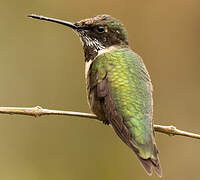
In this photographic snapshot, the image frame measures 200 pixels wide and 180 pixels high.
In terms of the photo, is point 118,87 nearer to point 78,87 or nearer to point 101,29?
point 101,29

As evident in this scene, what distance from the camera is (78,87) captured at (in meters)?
6.96

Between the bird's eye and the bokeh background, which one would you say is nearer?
the bird's eye

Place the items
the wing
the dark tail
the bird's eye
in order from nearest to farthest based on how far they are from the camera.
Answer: the dark tail → the wing → the bird's eye

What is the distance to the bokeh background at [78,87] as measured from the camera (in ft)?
21.6

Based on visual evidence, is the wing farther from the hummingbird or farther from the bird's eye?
the bird's eye

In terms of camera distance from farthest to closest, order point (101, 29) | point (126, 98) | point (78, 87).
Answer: point (78, 87), point (101, 29), point (126, 98)

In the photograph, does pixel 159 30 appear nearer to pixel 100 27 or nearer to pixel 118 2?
pixel 118 2

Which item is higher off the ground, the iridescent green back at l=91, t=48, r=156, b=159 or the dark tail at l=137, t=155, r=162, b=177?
the iridescent green back at l=91, t=48, r=156, b=159

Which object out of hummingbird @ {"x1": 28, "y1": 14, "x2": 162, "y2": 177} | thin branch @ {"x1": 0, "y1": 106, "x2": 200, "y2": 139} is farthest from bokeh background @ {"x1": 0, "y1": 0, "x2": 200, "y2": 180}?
thin branch @ {"x1": 0, "y1": 106, "x2": 200, "y2": 139}

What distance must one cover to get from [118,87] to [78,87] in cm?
268

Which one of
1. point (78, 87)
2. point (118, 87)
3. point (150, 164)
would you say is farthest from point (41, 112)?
point (78, 87)

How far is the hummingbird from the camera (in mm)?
4059

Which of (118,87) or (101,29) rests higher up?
(101,29)

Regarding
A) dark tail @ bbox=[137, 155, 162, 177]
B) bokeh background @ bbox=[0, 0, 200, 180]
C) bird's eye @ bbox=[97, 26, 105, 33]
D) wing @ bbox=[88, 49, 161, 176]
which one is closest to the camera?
dark tail @ bbox=[137, 155, 162, 177]
